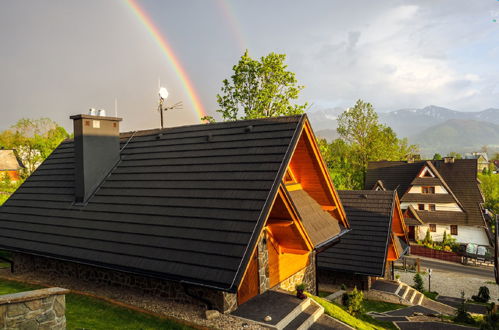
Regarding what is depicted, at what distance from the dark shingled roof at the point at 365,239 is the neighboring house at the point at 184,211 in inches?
123

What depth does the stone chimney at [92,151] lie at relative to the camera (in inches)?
471

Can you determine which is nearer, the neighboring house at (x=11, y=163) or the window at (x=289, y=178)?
the window at (x=289, y=178)

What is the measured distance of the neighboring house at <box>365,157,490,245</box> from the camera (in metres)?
40.2

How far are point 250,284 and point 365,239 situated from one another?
969 cm

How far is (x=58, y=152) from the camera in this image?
51.7 ft

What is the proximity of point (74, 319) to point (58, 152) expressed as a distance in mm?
10156

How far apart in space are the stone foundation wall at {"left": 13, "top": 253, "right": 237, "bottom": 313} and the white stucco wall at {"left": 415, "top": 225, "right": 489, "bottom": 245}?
131 feet

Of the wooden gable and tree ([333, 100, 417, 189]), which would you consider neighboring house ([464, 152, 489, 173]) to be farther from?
the wooden gable

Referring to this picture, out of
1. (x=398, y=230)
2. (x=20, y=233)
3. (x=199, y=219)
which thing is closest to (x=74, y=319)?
(x=199, y=219)

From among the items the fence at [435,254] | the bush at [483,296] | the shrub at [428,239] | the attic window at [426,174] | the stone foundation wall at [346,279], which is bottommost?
the fence at [435,254]

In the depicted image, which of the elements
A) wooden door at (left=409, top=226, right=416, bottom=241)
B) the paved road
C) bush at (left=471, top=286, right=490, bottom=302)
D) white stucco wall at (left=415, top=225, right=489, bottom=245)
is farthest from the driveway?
white stucco wall at (left=415, top=225, right=489, bottom=245)

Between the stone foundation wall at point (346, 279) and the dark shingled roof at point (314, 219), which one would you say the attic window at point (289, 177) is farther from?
the stone foundation wall at point (346, 279)

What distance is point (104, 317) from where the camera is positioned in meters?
8.20

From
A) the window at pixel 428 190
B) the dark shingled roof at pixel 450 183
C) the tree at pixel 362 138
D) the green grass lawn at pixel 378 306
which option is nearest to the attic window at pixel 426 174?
the dark shingled roof at pixel 450 183
